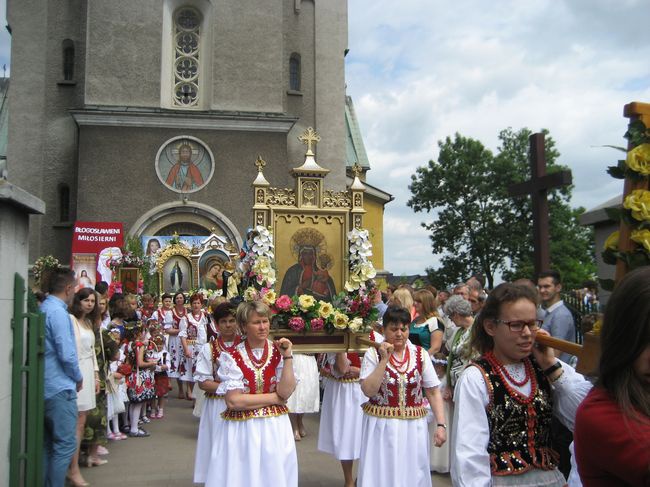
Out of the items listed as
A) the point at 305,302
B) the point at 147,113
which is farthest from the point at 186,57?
the point at 305,302

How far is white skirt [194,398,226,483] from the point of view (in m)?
7.20

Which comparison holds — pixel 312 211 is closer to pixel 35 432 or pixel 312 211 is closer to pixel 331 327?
pixel 331 327

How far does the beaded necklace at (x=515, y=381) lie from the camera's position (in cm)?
337

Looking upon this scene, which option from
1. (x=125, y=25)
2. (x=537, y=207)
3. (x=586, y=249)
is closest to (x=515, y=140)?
(x=586, y=249)

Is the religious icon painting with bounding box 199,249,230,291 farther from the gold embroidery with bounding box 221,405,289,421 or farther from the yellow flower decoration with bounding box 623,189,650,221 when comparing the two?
the yellow flower decoration with bounding box 623,189,650,221

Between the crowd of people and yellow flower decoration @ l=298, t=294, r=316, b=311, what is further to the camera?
yellow flower decoration @ l=298, t=294, r=316, b=311

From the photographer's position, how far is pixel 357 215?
8.82m

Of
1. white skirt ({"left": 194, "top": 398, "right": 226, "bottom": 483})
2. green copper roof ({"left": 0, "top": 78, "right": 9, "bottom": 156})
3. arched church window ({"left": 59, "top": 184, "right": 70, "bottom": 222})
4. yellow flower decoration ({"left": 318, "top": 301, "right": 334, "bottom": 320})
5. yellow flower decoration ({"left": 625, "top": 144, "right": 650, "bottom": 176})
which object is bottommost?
white skirt ({"left": 194, "top": 398, "right": 226, "bottom": 483})

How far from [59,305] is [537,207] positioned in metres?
6.99

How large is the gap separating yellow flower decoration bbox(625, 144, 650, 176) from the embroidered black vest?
1.17m

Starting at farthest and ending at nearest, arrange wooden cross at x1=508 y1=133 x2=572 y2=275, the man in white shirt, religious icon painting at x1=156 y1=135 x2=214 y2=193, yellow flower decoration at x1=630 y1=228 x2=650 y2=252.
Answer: religious icon painting at x1=156 y1=135 x2=214 y2=193
wooden cross at x1=508 y1=133 x2=572 y2=275
the man in white shirt
yellow flower decoration at x1=630 y1=228 x2=650 y2=252

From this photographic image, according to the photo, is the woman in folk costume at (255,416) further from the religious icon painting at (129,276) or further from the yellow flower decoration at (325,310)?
the religious icon painting at (129,276)

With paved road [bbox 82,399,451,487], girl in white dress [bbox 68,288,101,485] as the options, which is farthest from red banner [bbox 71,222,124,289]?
girl in white dress [bbox 68,288,101,485]

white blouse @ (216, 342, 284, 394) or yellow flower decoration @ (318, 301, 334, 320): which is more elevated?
yellow flower decoration @ (318, 301, 334, 320)
